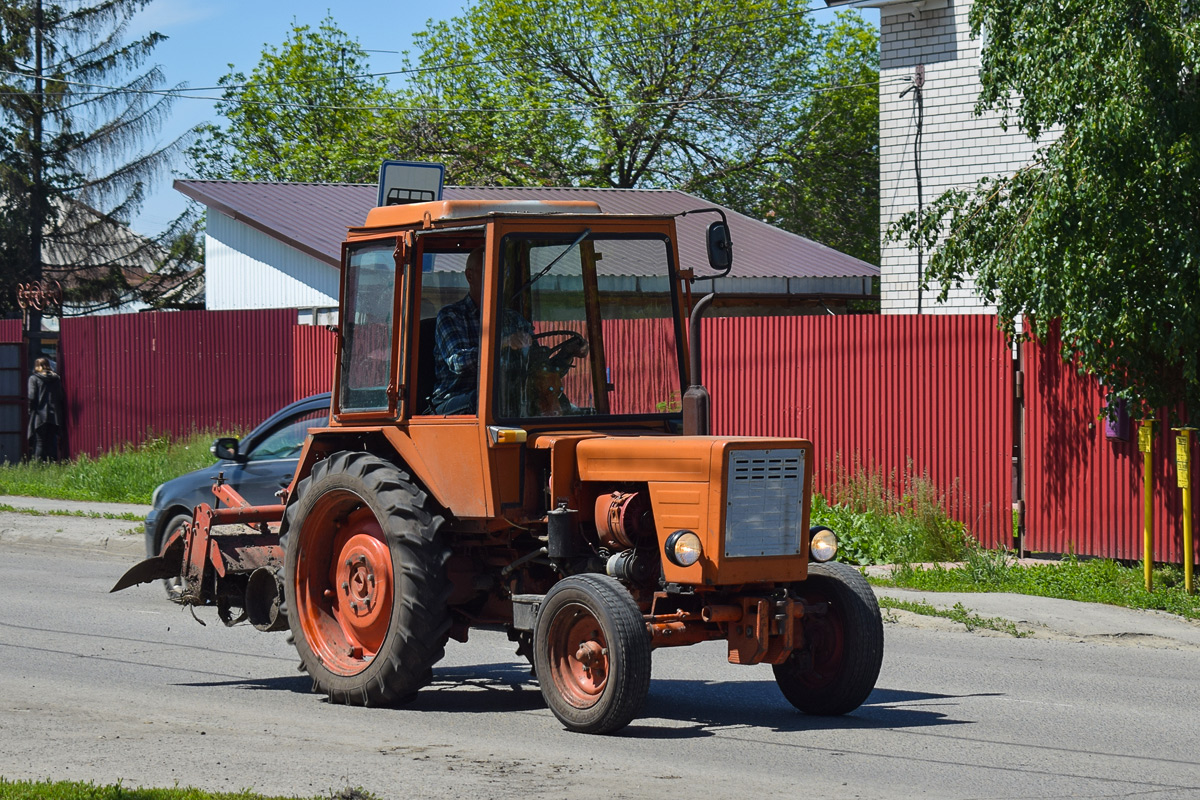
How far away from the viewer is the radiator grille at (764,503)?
24.5 feet

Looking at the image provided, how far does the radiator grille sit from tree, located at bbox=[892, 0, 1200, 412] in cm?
616

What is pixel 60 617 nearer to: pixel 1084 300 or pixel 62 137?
pixel 1084 300

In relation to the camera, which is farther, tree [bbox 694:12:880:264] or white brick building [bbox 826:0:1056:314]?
tree [bbox 694:12:880:264]

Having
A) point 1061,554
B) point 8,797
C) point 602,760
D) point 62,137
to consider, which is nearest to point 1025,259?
point 1061,554

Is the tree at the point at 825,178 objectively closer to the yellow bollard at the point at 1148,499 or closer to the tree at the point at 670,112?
the tree at the point at 670,112

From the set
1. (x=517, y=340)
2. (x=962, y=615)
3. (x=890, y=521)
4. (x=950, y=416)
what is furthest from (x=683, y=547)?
(x=950, y=416)

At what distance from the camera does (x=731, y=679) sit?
9.49m

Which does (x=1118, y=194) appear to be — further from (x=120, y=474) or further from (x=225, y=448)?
(x=120, y=474)

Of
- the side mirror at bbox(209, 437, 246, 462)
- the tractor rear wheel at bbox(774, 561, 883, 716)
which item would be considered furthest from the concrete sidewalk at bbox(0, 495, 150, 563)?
the tractor rear wheel at bbox(774, 561, 883, 716)

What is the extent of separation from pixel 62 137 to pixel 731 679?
104ft

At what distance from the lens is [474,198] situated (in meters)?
30.0

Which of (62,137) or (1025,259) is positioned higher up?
(62,137)

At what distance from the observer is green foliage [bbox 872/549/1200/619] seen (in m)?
12.5

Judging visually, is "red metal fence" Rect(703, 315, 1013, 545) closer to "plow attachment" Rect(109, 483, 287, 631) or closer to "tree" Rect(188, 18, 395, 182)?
"plow attachment" Rect(109, 483, 287, 631)
